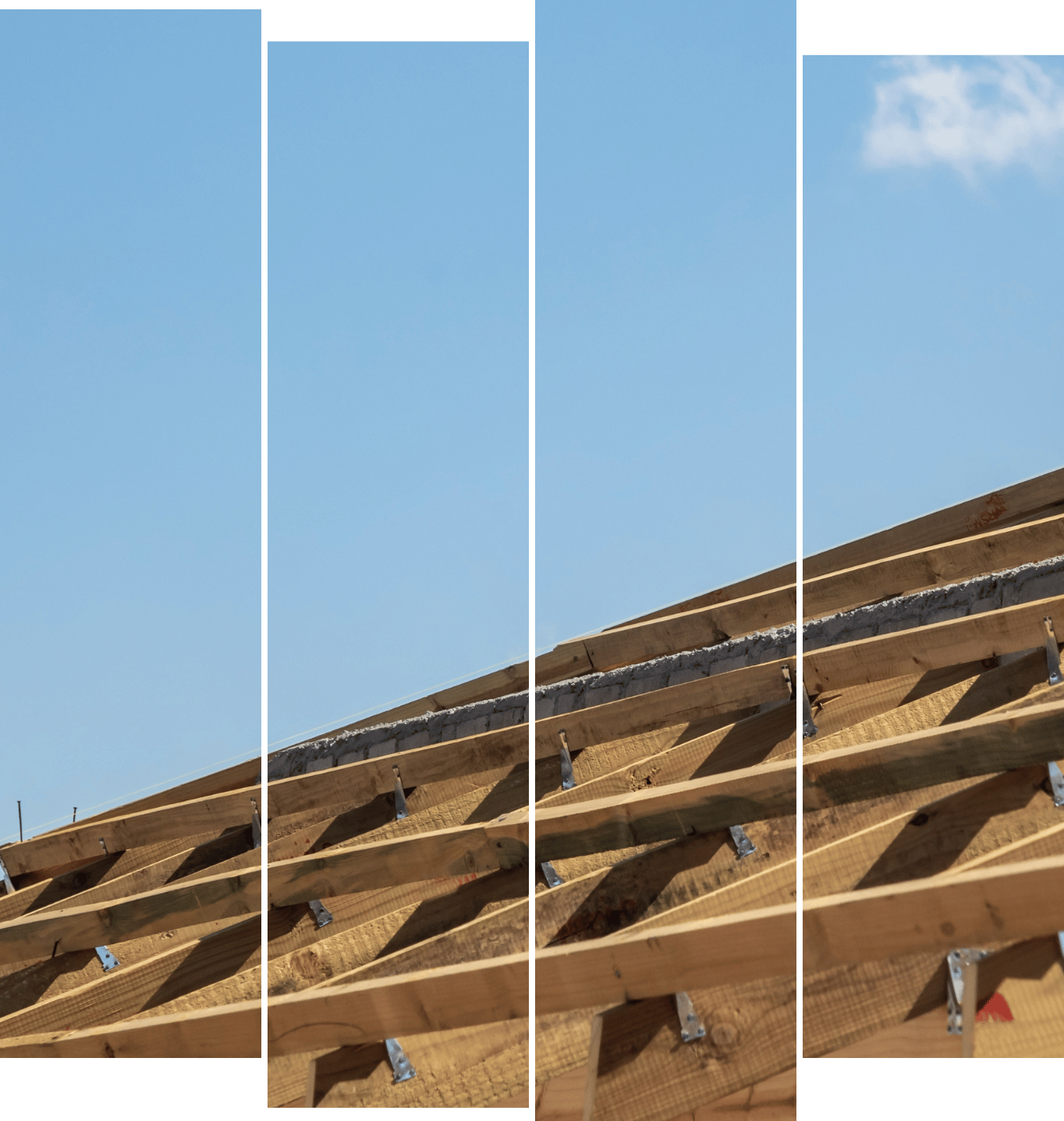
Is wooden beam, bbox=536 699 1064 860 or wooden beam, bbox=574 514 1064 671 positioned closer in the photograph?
wooden beam, bbox=536 699 1064 860

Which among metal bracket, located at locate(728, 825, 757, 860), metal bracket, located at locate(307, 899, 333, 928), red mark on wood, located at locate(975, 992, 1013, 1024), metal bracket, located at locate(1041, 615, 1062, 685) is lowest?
metal bracket, located at locate(307, 899, 333, 928)

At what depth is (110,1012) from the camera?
3.35m

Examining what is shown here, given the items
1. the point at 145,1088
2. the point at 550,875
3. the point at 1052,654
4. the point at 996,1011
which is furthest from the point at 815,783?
the point at 145,1088

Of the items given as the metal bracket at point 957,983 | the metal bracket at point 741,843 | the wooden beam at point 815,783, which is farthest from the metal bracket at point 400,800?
the metal bracket at point 957,983

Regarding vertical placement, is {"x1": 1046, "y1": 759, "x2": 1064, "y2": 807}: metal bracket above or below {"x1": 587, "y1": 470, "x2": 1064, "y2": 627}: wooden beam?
below

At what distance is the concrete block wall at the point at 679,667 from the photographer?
3.05 meters

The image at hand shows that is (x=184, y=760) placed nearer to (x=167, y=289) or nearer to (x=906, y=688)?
(x=167, y=289)

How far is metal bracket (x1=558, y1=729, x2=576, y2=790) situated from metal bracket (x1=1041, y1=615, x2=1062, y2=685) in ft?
4.43

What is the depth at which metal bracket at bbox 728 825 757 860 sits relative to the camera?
103 inches

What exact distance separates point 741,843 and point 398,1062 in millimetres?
929

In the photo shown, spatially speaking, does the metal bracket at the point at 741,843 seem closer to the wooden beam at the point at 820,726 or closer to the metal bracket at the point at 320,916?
the wooden beam at the point at 820,726

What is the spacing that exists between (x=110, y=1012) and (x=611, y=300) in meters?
2.60

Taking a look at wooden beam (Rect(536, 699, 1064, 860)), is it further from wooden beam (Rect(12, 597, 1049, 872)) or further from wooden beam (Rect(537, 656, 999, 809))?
wooden beam (Rect(12, 597, 1049, 872))

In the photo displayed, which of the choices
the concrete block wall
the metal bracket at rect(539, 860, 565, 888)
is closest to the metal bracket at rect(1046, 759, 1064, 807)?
the concrete block wall
